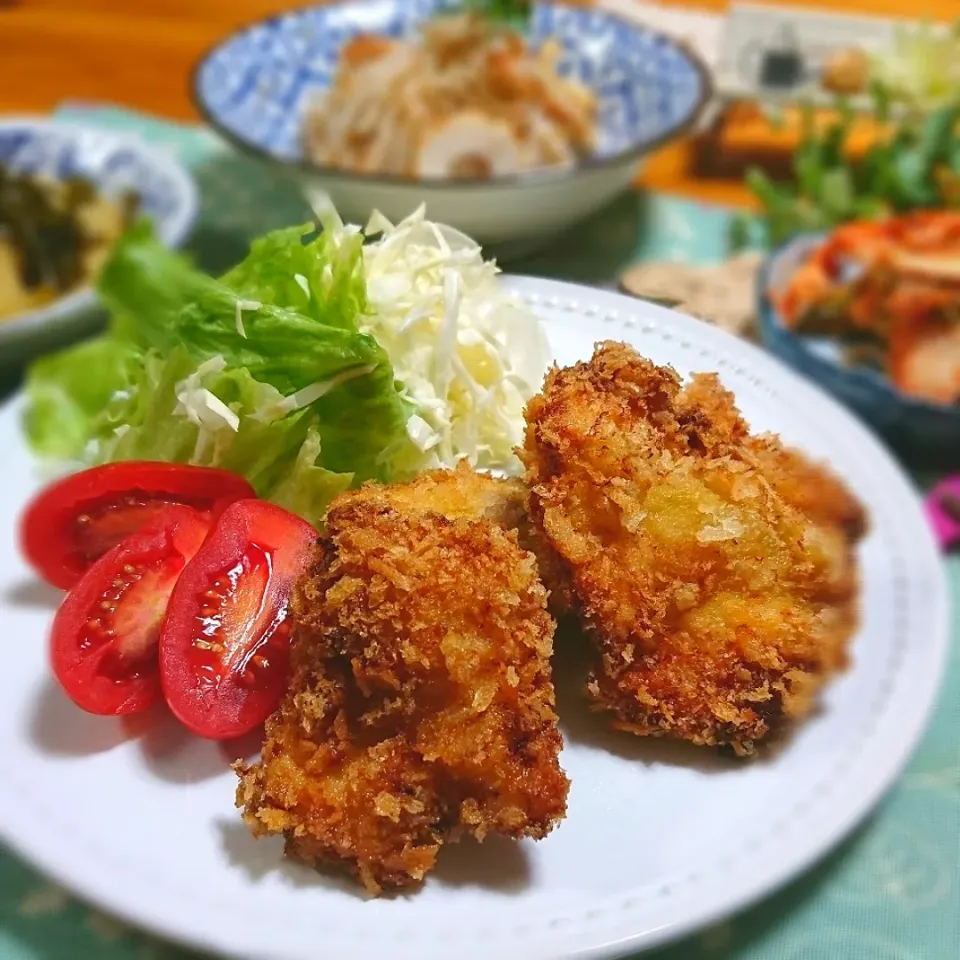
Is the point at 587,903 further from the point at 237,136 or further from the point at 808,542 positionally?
the point at 237,136

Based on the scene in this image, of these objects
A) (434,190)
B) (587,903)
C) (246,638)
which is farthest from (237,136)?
(587,903)

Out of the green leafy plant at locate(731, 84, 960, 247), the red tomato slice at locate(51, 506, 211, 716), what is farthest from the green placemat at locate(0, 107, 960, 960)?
the green leafy plant at locate(731, 84, 960, 247)

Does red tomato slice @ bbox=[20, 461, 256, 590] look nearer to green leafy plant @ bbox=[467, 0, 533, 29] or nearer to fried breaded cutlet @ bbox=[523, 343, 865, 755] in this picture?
fried breaded cutlet @ bbox=[523, 343, 865, 755]

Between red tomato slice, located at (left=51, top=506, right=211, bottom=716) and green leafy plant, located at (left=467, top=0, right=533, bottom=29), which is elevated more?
green leafy plant, located at (left=467, top=0, right=533, bottom=29)

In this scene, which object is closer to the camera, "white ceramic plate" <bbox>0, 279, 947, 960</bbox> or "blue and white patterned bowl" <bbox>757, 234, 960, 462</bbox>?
"white ceramic plate" <bbox>0, 279, 947, 960</bbox>

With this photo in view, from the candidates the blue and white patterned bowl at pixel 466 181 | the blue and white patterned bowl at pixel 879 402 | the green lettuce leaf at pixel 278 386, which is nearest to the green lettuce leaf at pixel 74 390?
the green lettuce leaf at pixel 278 386

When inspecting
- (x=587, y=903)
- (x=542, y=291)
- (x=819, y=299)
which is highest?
(x=542, y=291)

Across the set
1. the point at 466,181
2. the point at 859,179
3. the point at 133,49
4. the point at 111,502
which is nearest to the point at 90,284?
the point at 466,181
